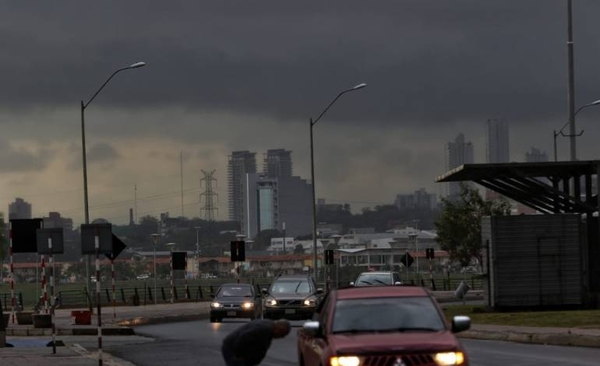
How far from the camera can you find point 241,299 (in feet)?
154

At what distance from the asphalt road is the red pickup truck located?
7501 millimetres

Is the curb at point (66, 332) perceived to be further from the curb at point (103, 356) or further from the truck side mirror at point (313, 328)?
the truck side mirror at point (313, 328)

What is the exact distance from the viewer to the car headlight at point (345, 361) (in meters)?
14.4

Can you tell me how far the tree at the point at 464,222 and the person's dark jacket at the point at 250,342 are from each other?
7867 cm

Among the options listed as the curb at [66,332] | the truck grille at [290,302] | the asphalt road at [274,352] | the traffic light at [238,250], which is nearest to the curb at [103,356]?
the asphalt road at [274,352]

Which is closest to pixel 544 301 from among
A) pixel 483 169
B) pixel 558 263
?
pixel 558 263

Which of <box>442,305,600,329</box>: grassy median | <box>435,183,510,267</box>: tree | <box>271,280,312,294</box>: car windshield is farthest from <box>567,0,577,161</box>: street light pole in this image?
<box>435,183,510,267</box>: tree

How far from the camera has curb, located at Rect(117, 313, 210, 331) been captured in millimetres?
46312

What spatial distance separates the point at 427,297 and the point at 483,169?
26427 millimetres

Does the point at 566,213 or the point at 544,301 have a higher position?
the point at 566,213

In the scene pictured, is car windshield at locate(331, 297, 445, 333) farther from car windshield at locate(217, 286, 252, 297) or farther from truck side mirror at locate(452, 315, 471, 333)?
car windshield at locate(217, 286, 252, 297)

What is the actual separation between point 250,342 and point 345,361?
176 cm

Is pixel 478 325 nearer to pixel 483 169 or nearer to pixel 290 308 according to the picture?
pixel 483 169

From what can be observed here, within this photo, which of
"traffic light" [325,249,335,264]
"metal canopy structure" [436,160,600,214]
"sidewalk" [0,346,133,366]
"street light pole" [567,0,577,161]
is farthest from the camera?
"traffic light" [325,249,335,264]
